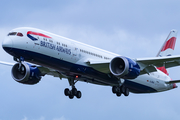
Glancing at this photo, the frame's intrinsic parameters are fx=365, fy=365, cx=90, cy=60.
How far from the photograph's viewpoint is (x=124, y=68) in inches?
1335

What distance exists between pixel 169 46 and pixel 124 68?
20.8 meters

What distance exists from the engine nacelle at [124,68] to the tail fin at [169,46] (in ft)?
59.0

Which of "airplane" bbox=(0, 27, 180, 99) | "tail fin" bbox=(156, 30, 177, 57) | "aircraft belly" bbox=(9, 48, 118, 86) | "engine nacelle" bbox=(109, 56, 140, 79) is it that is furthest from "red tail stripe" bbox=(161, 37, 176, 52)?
"engine nacelle" bbox=(109, 56, 140, 79)

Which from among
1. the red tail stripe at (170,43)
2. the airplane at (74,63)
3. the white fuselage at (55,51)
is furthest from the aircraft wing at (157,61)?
the red tail stripe at (170,43)

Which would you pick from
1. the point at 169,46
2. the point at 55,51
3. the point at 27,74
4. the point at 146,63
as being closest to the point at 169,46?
the point at 169,46

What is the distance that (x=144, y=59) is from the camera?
3522 cm

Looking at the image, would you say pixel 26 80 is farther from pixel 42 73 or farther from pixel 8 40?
pixel 8 40

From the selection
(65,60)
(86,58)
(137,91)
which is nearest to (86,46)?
(86,58)

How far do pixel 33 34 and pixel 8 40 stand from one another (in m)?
2.32

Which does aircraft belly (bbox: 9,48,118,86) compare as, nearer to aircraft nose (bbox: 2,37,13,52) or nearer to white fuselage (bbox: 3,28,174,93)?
white fuselage (bbox: 3,28,174,93)

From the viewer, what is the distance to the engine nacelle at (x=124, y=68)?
3381 centimetres

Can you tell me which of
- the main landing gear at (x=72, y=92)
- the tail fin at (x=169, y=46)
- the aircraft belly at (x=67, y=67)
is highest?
the tail fin at (x=169, y=46)

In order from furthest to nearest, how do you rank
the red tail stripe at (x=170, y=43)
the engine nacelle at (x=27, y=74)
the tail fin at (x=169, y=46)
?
the red tail stripe at (x=170, y=43) < the tail fin at (x=169, y=46) < the engine nacelle at (x=27, y=74)

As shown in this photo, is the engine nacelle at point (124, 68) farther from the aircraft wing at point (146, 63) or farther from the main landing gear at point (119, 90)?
the main landing gear at point (119, 90)
